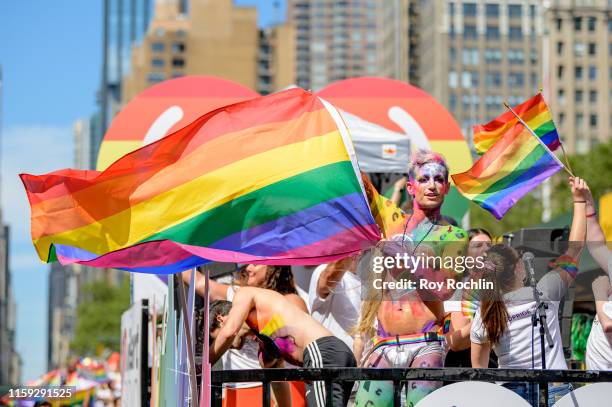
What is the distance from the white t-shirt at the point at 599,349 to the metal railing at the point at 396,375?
99cm

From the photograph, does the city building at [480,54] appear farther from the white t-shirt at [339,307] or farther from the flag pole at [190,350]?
the flag pole at [190,350]

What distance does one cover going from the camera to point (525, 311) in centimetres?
775

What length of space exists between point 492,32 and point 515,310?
153425 millimetres

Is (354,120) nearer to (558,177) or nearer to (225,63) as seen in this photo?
(558,177)

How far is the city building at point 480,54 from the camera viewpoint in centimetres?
15412

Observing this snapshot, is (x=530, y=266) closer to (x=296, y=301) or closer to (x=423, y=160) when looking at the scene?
(x=423, y=160)

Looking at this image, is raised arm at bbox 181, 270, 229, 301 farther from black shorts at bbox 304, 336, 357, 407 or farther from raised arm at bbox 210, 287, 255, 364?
black shorts at bbox 304, 336, 357, 407

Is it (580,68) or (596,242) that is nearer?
(596,242)

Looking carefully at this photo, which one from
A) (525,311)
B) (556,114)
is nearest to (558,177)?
(556,114)

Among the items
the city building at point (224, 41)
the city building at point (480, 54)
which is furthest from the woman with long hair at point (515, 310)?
the city building at point (224, 41)

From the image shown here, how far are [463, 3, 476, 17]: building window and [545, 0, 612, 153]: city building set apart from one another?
15.8 metres

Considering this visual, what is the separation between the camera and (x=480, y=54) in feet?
518

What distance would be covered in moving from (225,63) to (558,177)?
343 feet

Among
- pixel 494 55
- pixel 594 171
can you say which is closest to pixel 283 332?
pixel 594 171
